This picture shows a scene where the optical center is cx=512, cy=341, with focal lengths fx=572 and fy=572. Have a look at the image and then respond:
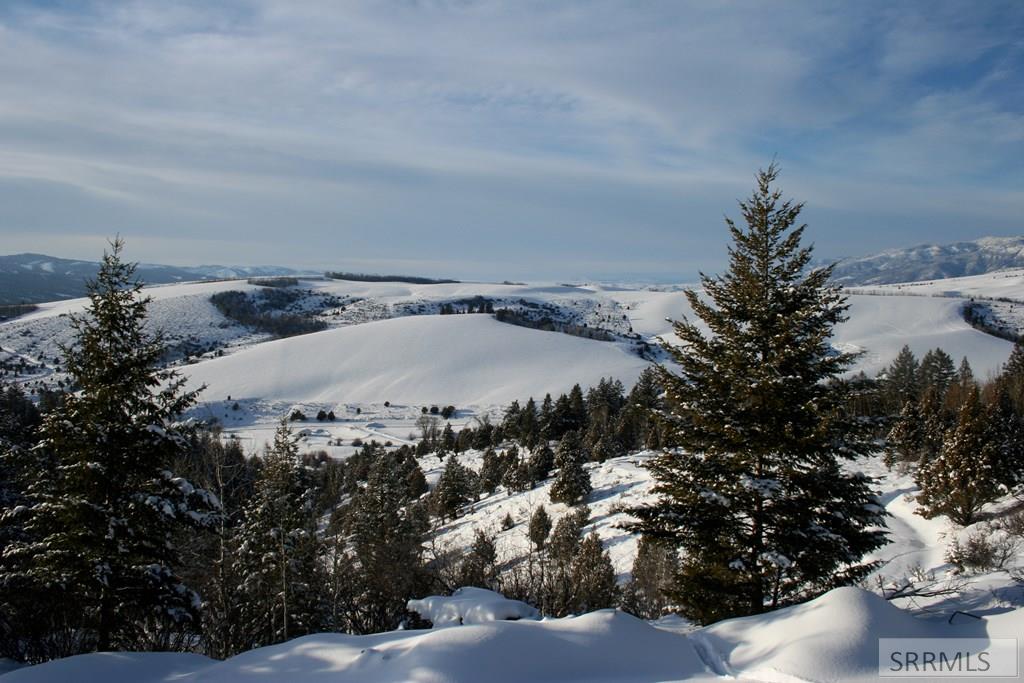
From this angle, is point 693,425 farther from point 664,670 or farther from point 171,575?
point 171,575

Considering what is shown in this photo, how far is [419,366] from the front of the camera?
382ft

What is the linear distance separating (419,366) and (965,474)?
103m

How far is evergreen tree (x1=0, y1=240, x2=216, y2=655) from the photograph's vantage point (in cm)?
946

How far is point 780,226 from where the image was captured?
1008 centimetres

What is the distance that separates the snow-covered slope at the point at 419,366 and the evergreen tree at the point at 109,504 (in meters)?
88.6

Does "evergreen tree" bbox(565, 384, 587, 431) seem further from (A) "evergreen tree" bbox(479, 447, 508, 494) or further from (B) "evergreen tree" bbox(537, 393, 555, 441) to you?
(A) "evergreen tree" bbox(479, 447, 508, 494)

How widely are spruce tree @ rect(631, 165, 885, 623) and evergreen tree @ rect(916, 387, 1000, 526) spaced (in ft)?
43.6

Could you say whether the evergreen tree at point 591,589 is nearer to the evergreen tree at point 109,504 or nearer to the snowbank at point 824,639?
the snowbank at point 824,639

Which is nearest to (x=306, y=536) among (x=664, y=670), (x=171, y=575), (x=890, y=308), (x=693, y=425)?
(x=171, y=575)

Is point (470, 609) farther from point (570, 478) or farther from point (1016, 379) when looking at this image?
point (1016, 379)

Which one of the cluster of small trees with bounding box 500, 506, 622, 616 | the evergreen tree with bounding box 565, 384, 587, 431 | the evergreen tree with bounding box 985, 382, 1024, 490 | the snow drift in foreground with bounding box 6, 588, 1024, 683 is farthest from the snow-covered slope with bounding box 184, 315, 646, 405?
the snow drift in foreground with bounding box 6, 588, 1024, 683

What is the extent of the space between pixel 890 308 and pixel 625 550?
7072 inches

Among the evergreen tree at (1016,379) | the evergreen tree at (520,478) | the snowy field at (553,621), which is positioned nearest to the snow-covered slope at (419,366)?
the snowy field at (553,621)

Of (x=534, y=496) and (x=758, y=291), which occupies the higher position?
(x=758, y=291)
